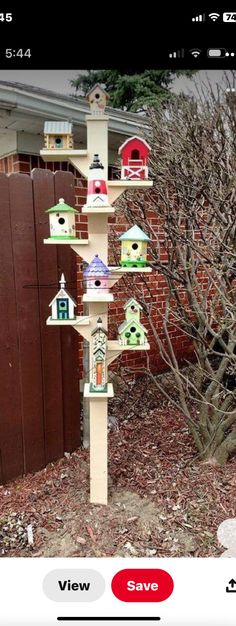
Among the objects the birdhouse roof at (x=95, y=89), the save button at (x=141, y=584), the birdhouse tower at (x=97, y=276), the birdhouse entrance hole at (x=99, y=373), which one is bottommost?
the save button at (x=141, y=584)

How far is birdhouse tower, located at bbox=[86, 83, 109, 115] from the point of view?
50.1 inches

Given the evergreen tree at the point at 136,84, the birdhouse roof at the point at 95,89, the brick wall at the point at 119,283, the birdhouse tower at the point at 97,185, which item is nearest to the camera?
the evergreen tree at the point at 136,84

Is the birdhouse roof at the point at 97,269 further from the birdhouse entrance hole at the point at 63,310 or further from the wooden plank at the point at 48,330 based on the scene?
the wooden plank at the point at 48,330

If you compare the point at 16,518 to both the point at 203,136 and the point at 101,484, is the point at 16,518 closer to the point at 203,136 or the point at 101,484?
the point at 101,484

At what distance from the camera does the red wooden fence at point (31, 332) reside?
1733 millimetres

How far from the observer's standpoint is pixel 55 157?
4.62 feet

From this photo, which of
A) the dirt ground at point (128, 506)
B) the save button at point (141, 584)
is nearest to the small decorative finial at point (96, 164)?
the save button at point (141, 584)

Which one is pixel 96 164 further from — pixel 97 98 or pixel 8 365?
pixel 8 365

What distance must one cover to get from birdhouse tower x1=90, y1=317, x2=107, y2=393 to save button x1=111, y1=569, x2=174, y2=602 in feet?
2.30

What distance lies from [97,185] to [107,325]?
58 centimetres

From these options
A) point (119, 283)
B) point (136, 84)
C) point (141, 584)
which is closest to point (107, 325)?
point (119, 283)

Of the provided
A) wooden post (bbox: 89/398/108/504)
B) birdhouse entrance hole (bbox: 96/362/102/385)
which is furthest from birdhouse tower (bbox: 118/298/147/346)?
wooden post (bbox: 89/398/108/504)
